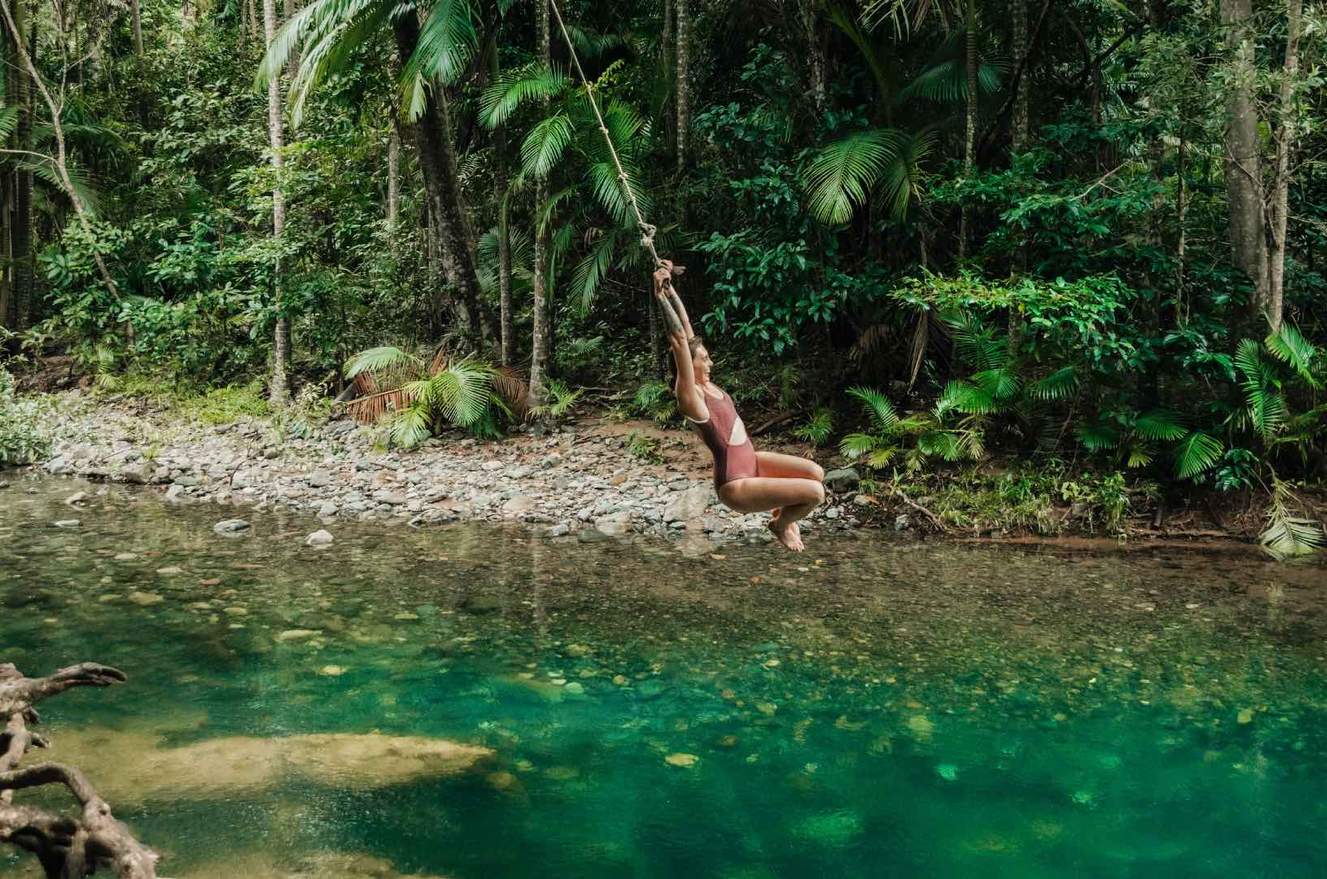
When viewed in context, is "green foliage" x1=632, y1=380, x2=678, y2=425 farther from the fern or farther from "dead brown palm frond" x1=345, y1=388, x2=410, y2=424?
the fern

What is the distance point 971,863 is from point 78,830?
155 inches

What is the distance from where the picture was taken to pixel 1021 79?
1205cm

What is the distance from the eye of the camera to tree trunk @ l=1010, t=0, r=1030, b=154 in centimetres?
1191

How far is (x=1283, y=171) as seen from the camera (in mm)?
10938

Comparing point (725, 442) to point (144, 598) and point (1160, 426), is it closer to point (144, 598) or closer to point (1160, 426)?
point (144, 598)

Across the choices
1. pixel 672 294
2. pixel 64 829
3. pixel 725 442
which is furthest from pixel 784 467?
pixel 64 829

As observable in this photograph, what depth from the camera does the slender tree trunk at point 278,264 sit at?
15.6m

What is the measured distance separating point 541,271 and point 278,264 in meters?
4.61

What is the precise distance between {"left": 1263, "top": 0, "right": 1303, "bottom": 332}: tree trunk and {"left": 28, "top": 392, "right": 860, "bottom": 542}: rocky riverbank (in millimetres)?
4868

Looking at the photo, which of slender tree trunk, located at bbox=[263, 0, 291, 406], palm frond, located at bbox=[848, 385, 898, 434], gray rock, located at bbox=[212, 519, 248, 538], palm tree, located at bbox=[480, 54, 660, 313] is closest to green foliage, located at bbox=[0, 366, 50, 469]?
slender tree trunk, located at bbox=[263, 0, 291, 406]

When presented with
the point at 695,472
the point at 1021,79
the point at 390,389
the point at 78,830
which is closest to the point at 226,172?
the point at 390,389

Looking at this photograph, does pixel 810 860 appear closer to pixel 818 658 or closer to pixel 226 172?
pixel 818 658

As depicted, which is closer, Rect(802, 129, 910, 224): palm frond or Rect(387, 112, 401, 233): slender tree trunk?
Rect(802, 129, 910, 224): palm frond

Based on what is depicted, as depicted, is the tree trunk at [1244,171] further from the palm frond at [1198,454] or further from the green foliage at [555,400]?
the green foliage at [555,400]
